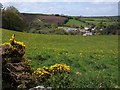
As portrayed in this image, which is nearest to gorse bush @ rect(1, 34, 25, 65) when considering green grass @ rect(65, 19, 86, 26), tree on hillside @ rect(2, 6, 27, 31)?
tree on hillside @ rect(2, 6, 27, 31)

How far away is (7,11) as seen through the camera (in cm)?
3378

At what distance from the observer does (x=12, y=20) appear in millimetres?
34281

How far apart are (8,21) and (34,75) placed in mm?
23754

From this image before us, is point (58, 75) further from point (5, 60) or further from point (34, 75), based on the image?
point (5, 60)

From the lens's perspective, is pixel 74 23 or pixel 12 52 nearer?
pixel 12 52

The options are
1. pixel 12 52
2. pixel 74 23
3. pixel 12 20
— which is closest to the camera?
pixel 12 52

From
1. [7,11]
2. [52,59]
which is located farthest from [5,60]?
[7,11]

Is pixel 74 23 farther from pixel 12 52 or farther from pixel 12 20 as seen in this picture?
pixel 12 52

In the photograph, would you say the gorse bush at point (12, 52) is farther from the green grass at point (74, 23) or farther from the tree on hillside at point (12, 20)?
the green grass at point (74, 23)

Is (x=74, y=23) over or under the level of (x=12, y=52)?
over

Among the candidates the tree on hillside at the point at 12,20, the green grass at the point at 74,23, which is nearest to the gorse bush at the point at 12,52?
the tree on hillside at the point at 12,20

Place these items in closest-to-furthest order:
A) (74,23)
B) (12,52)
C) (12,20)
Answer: (12,52) < (12,20) < (74,23)

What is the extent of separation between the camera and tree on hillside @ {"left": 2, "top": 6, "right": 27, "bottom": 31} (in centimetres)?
3334

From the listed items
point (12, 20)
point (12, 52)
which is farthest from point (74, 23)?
point (12, 52)
